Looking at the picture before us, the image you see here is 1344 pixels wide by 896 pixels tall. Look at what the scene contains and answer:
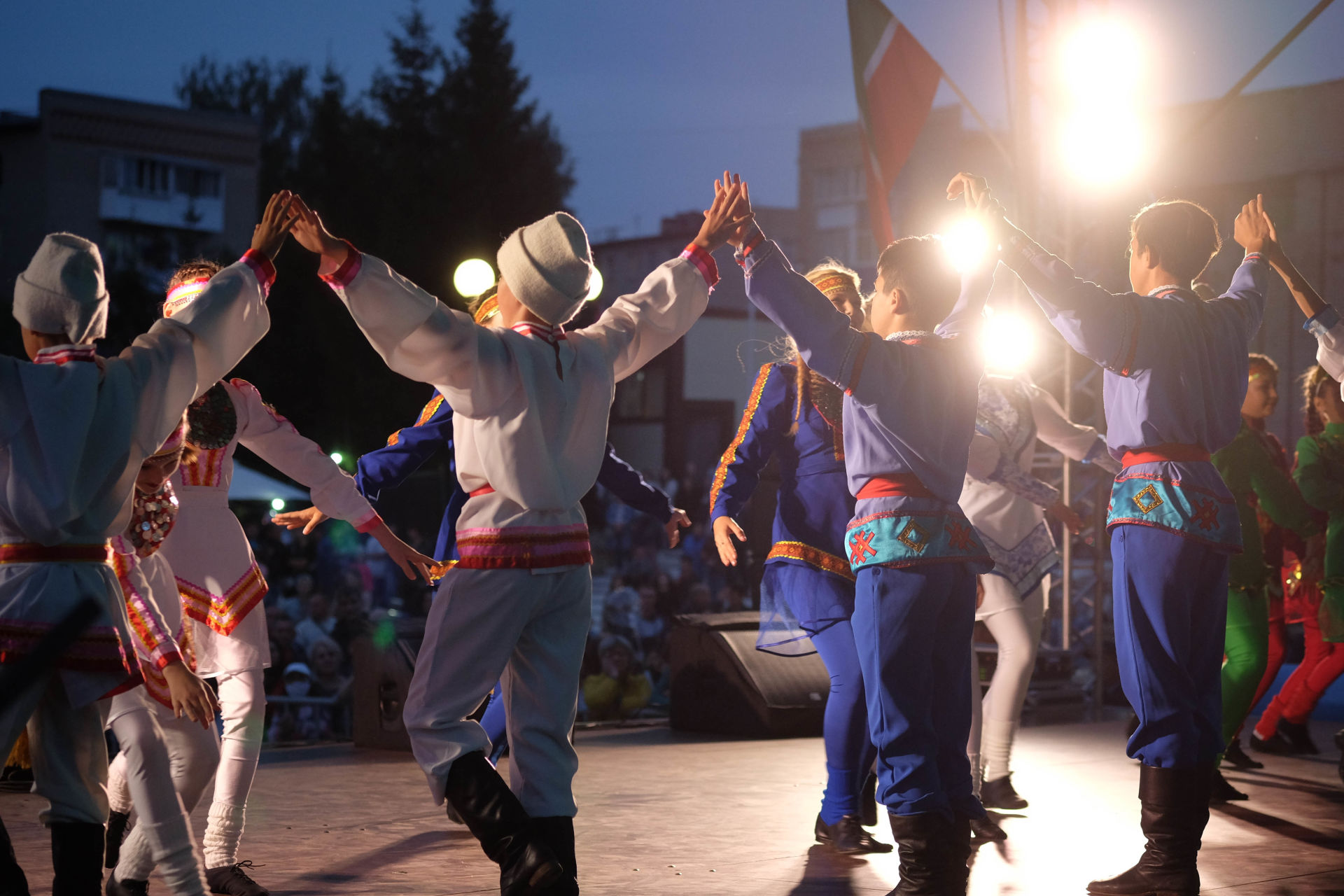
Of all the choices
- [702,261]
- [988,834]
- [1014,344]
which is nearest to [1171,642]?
[988,834]

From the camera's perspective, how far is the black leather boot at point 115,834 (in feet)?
11.6

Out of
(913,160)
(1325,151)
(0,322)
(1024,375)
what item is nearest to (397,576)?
(913,160)

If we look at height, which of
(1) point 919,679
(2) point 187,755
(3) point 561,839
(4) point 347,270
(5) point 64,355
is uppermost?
(4) point 347,270

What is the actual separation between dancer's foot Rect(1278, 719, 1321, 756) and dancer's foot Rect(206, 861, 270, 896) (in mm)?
4564

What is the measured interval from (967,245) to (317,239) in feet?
5.35

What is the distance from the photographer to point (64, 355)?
2676 millimetres

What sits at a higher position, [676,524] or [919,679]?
[676,524]

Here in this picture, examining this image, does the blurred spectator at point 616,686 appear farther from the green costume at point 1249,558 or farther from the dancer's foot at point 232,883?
the dancer's foot at point 232,883

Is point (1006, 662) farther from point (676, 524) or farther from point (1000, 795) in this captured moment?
point (676, 524)

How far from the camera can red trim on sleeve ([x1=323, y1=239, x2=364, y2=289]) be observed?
285cm

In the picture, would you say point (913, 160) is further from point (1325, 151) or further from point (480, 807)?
point (1325, 151)

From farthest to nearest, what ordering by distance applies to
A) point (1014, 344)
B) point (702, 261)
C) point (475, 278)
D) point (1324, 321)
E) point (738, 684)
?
point (1014, 344) < point (738, 684) < point (475, 278) < point (1324, 321) < point (702, 261)

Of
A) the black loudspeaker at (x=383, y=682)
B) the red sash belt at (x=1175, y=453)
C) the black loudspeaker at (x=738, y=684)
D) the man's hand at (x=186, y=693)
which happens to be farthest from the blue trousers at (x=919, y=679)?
the black loudspeaker at (x=738, y=684)

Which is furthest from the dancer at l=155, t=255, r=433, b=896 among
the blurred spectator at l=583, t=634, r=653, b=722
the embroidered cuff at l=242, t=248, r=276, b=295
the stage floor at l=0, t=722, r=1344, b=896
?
the blurred spectator at l=583, t=634, r=653, b=722
